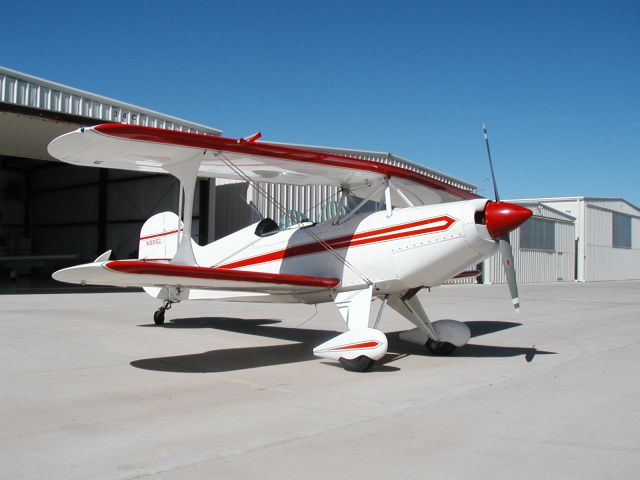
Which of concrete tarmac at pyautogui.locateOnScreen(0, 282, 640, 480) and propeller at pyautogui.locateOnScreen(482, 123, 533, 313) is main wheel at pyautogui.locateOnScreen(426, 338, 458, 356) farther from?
propeller at pyautogui.locateOnScreen(482, 123, 533, 313)

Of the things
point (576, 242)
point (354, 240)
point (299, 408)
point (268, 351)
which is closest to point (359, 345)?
point (354, 240)

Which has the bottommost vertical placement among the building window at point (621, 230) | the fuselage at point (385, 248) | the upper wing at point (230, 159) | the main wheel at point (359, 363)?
the main wheel at point (359, 363)

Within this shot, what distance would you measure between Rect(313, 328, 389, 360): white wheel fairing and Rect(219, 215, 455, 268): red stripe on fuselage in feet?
4.26

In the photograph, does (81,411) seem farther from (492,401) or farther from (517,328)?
(517,328)

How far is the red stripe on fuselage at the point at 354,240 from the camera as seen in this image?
290 inches

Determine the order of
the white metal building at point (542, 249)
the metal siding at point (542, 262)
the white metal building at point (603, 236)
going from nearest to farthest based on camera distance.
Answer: the metal siding at point (542, 262) → the white metal building at point (542, 249) → the white metal building at point (603, 236)

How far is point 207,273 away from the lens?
6703 mm

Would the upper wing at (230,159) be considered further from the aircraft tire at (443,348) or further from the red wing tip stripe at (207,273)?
the aircraft tire at (443,348)

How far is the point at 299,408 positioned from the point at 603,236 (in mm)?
55715

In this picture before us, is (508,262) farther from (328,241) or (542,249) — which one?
(542,249)

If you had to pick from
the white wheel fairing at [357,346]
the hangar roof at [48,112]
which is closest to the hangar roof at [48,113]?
the hangar roof at [48,112]

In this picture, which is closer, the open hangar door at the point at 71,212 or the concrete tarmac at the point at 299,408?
the concrete tarmac at the point at 299,408

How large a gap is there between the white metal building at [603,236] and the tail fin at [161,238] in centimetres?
3948

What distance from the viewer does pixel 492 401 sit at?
5.64 metres
